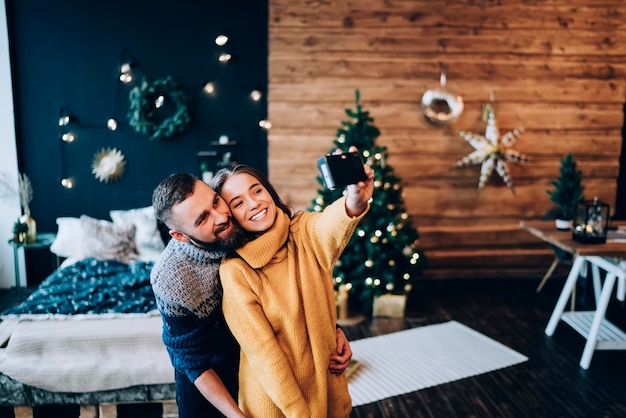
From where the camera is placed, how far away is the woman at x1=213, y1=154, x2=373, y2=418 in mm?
1251

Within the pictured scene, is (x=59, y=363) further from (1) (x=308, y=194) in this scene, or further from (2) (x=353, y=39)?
(2) (x=353, y=39)

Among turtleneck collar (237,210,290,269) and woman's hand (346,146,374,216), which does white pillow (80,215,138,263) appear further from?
woman's hand (346,146,374,216)

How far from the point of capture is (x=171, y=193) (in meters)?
1.26

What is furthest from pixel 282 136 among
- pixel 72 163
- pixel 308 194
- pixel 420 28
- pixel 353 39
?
pixel 72 163

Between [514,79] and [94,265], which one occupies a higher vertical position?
[514,79]

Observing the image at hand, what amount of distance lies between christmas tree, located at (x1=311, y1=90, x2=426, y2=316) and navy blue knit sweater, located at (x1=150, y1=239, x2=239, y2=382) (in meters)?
2.71

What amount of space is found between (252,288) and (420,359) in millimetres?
2525

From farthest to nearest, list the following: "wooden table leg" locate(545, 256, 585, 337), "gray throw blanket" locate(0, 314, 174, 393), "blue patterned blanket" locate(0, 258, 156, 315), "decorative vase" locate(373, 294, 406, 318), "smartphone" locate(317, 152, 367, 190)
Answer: "decorative vase" locate(373, 294, 406, 318)
"wooden table leg" locate(545, 256, 585, 337)
"blue patterned blanket" locate(0, 258, 156, 315)
"gray throw blanket" locate(0, 314, 174, 393)
"smartphone" locate(317, 152, 367, 190)

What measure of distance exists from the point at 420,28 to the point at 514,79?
1030mm

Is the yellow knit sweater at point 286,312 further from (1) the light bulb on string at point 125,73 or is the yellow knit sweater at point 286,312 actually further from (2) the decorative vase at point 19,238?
(1) the light bulb on string at point 125,73

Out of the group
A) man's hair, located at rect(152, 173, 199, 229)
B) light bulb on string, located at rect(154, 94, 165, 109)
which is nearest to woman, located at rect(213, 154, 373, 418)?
man's hair, located at rect(152, 173, 199, 229)

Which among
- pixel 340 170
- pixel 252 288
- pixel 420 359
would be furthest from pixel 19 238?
pixel 340 170

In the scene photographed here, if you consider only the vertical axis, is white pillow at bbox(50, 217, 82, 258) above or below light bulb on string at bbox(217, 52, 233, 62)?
below

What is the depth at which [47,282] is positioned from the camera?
3.60 metres
